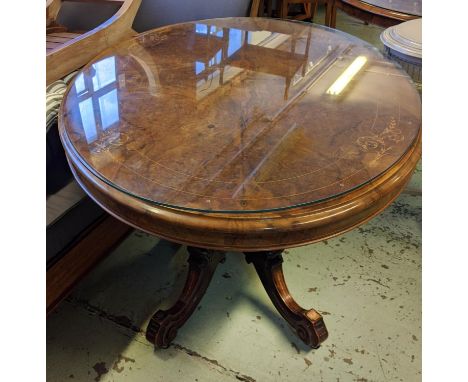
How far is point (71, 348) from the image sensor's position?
1.10 m

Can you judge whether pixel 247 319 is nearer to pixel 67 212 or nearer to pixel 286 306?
pixel 286 306

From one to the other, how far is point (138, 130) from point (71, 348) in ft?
2.14

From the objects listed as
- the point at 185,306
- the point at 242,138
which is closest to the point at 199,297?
the point at 185,306

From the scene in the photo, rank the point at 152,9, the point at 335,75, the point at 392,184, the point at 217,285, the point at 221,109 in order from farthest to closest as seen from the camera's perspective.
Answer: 1. the point at 152,9
2. the point at 217,285
3. the point at 335,75
4. the point at 221,109
5. the point at 392,184

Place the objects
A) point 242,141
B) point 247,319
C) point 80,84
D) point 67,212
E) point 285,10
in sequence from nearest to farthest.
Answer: point 242,141
point 80,84
point 67,212
point 247,319
point 285,10

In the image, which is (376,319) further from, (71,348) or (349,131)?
(71,348)

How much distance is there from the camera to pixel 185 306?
1.08 m

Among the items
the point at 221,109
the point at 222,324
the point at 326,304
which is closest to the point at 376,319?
the point at 326,304

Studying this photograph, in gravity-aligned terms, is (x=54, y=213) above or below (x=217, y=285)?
above

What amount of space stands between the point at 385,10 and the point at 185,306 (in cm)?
114

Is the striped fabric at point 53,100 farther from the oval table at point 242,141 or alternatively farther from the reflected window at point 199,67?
the reflected window at point 199,67

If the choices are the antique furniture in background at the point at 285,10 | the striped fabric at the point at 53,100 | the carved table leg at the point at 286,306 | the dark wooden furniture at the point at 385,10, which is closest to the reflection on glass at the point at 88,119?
the striped fabric at the point at 53,100

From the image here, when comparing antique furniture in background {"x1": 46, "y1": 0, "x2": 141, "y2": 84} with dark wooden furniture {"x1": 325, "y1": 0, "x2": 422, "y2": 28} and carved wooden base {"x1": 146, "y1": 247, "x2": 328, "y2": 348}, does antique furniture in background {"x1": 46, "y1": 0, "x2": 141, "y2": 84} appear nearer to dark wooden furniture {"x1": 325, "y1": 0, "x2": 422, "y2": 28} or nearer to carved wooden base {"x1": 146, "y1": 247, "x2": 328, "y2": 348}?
carved wooden base {"x1": 146, "y1": 247, "x2": 328, "y2": 348}

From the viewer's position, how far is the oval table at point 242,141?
645mm
